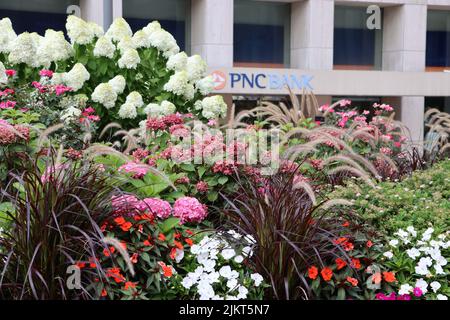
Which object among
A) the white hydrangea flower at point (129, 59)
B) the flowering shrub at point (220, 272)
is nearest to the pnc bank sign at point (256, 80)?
the white hydrangea flower at point (129, 59)

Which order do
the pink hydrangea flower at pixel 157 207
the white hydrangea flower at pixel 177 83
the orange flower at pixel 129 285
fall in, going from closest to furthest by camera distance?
the orange flower at pixel 129 285 < the pink hydrangea flower at pixel 157 207 < the white hydrangea flower at pixel 177 83

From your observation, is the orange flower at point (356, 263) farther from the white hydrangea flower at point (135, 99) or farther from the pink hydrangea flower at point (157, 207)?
the white hydrangea flower at point (135, 99)

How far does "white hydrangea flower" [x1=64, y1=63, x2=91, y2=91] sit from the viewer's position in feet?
31.3

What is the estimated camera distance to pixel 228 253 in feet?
17.0

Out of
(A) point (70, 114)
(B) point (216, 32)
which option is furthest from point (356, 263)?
(B) point (216, 32)

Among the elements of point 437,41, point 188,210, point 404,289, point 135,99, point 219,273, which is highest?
point 437,41

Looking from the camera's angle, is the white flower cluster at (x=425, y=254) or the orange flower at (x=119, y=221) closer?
the orange flower at (x=119, y=221)

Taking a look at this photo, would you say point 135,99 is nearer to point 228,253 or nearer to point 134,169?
point 134,169

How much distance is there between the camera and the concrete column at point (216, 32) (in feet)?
88.7

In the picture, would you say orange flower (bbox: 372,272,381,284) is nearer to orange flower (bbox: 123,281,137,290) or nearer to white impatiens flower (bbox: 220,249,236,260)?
white impatiens flower (bbox: 220,249,236,260)

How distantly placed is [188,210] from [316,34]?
24.2m

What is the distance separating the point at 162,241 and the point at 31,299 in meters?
1.05

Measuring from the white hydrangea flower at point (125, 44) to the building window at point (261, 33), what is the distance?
19.2 metres
